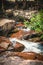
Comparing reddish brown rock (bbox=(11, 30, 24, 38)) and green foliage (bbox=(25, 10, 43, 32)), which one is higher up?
green foliage (bbox=(25, 10, 43, 32))

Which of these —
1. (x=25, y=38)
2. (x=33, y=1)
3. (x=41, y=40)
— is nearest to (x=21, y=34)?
(x=25, y=38)

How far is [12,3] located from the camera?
1235 inches

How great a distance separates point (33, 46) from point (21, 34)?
101 inches

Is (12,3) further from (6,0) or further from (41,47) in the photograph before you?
(41,47)

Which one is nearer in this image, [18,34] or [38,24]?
[38,24]

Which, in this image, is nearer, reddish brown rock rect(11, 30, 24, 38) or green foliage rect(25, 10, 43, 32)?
green foliage rect(25, 10, 43, 32)

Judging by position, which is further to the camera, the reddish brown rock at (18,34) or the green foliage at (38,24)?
the reddish brown rock at (18,34)

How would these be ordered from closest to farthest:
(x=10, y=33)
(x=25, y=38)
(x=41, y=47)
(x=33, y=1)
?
(x=41, y=47) < (x=25, y=38) < (x=10, y=33) < (x=33, y=1)

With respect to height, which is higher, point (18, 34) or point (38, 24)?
point (38, 24)

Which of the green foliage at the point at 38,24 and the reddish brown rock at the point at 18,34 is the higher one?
the green foliage at the point at 38,24

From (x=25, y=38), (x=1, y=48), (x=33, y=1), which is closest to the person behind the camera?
(x=1, y=48)

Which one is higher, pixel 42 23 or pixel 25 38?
pixel 42 23

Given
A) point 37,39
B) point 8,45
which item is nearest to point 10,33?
point 37,39

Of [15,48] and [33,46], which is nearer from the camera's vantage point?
[15,48]
